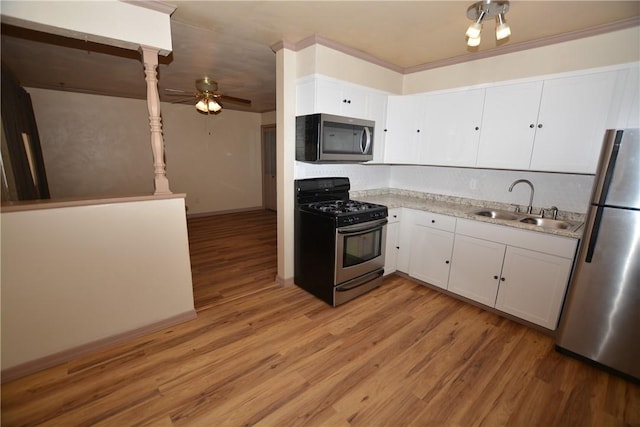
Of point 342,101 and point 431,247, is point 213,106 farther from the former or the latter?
point 431,247

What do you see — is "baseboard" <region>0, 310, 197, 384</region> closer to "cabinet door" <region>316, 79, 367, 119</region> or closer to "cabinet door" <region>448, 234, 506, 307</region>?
"cabinet door" <region>316, 79, 367, 119</region>

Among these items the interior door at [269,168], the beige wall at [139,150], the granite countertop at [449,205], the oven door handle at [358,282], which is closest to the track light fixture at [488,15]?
the granite countertop at [449,205]

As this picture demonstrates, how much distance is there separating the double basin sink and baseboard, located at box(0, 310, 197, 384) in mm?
Result: 3147

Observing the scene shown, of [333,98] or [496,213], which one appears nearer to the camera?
[333,98]

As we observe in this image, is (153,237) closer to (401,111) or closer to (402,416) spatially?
(402,416)

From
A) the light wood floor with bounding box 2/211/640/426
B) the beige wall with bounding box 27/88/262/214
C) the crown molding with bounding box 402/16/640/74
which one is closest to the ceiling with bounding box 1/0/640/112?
the crown molding with bounding box 402/16/640/74

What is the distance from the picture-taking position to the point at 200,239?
15.9 feet

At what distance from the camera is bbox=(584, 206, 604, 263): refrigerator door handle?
1.89 meters

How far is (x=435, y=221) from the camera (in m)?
3.00

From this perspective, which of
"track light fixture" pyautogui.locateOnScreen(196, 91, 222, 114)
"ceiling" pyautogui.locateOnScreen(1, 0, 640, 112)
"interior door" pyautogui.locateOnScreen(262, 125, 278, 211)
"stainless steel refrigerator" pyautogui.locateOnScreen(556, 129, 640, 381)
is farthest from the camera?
"interior door" pyautogui.locateOnScreen(262, 125, 278, 211)

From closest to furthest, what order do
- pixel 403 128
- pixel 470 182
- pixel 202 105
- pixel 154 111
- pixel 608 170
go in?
pixel 608 170
pixel 154 111
pixel 470 182
pixel 403 128
pixel 202 105

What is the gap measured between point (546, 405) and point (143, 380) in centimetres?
262

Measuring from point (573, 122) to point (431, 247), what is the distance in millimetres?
1651

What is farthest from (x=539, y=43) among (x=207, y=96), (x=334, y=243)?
(x=207, y=96)
